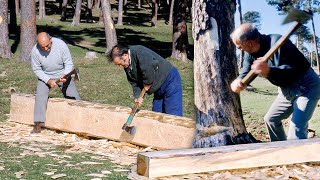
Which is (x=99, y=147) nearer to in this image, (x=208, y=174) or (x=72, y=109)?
(x=72, y=109)

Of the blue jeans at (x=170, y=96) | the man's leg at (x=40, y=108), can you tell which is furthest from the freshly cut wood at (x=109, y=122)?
the blue jeans at (x=170, y=96)

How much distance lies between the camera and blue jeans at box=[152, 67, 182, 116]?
24.7 feet

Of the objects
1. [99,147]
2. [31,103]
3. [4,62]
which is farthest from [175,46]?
[99,147]

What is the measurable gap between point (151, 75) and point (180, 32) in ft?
44.8

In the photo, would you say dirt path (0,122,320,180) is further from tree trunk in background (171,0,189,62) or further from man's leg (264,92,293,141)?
tree trunk in background (171,0,189,62)

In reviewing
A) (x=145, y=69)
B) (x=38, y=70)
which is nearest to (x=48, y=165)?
(x=145, y=69)

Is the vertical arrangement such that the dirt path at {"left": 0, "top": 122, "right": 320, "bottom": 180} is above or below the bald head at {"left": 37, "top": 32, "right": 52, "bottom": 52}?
below

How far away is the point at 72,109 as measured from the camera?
8477 millimetres

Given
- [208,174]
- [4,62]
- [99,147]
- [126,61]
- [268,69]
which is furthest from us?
[4,62]

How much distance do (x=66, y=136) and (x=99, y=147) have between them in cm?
113

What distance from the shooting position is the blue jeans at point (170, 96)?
297 inches

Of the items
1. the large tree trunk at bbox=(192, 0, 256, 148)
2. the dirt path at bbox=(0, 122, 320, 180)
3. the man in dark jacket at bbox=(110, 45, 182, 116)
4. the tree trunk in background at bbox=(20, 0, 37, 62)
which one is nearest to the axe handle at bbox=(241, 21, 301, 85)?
the dirt path at bbox=(0, 122, 320, 180)

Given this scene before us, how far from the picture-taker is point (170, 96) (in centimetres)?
761

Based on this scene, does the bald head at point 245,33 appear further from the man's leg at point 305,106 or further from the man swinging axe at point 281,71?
the man's leg at point 305,106
